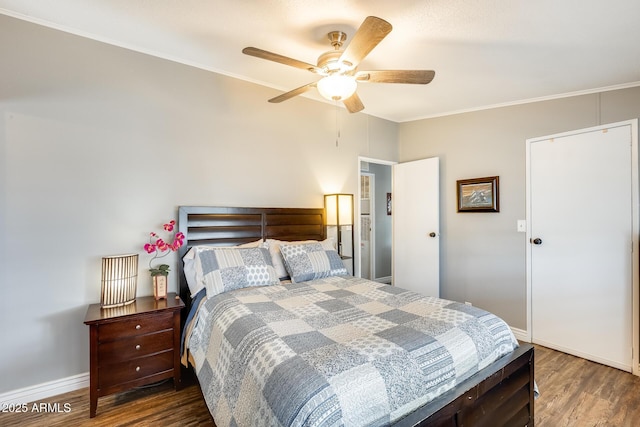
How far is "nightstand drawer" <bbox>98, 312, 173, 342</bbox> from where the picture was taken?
2.01 metres

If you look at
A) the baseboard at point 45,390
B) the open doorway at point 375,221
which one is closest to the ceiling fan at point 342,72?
the baseboard at point 45,390

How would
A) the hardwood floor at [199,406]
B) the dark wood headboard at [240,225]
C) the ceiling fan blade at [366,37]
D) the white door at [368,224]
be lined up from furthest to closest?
the white door at [368,224]
the dark wood headboard at [240,225]
the hardwood floor at [199,406]
the ceiling fan blade at [366,37]

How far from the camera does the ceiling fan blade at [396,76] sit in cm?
202

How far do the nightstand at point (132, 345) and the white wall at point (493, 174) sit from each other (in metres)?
3.21

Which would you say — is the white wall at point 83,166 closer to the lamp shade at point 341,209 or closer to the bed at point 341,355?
the bed at point 341,355

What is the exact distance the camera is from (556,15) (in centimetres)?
192

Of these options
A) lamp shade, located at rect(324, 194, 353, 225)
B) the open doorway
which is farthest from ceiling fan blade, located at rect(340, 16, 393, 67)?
the open doorway

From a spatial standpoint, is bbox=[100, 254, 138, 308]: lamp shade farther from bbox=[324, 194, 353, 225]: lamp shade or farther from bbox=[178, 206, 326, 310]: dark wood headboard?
bbox=[324, 194, 353, 225]: lamp shade

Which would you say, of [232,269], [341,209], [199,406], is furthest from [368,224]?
[199,406]

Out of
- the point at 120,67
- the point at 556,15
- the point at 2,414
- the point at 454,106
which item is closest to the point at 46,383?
the point at 2,414

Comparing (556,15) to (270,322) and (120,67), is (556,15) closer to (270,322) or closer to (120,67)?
(270,322)

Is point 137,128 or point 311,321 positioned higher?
point 137,128

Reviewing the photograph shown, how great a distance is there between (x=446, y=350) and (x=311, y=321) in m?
0.70

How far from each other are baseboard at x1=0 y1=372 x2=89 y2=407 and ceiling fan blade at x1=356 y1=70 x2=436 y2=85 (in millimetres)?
3022
